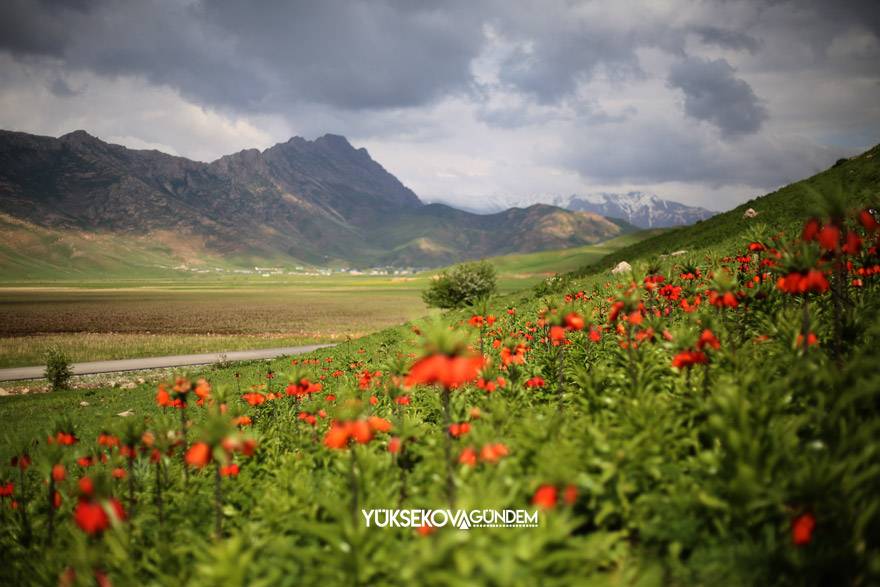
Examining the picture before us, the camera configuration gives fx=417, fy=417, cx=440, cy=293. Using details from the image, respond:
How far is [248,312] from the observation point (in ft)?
255

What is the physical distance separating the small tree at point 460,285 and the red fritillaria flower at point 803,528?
3869 cm

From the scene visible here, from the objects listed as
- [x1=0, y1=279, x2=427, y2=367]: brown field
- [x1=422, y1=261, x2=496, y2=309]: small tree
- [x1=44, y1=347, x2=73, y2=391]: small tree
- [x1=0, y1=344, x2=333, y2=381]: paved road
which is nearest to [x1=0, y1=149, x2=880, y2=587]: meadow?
[x1=44, y1=347, x2=73, y2=391]: small tree

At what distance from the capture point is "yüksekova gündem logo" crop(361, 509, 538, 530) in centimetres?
381

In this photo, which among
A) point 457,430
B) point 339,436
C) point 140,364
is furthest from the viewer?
point 140,364

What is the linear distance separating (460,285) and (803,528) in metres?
40.5

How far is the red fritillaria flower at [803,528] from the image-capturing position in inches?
122

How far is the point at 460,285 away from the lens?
43.6 metres

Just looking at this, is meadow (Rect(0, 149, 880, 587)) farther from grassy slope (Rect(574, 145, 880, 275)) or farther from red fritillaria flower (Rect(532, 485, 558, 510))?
grassy slope (Rect(574, 145, 880, 275))

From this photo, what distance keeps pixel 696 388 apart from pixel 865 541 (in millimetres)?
2760

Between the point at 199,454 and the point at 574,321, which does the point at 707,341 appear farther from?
the point at 199,454

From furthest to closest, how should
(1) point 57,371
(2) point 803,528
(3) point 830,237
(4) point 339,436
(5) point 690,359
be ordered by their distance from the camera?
1. (1) point 57,371
2. (5) point 690,359
3. (3) point 830,237
4. (4) point 339,436
5. (2) point 803,528

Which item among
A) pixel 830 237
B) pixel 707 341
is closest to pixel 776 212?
pixel 830 237

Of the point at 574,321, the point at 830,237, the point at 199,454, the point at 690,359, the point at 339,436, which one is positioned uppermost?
the point at 830,237

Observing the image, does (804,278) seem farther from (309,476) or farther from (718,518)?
(309,476)
